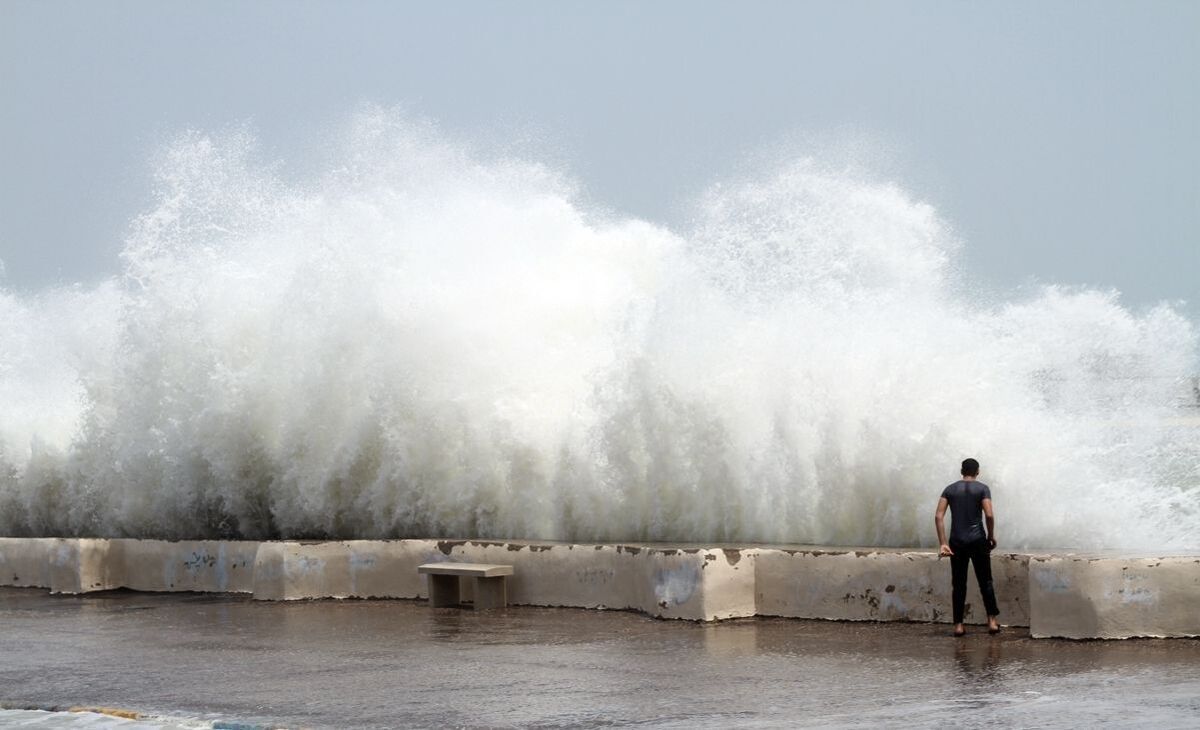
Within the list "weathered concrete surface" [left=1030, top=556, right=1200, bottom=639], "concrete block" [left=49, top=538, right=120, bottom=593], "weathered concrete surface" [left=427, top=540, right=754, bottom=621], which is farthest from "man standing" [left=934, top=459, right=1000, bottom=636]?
"concrete block" [left=49, top=538, right=120, bottom=593]

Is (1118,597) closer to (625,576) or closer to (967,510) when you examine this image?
(967,510)

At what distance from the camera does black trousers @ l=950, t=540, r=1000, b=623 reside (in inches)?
383

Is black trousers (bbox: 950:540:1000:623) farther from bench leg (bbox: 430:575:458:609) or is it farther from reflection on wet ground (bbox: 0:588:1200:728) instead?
bench leg (bbox: 430:575:458:609)

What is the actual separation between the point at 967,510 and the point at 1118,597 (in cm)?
106

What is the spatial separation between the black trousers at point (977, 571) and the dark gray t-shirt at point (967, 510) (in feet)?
0.15

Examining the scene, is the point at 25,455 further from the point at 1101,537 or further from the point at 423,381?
the point at 1101,537

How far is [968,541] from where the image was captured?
9766 mm

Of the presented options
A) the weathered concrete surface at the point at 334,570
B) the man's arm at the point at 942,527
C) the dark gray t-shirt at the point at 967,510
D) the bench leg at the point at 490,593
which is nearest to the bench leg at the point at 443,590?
the bench leg at the point at 490,593

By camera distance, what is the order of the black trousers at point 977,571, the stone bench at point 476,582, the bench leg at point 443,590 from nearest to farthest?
the black trousers at point 977,571
the stone bench at point 476,582
the bench leg at point 443,590

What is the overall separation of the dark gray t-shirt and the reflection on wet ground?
25.5 inches

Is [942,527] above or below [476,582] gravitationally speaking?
above

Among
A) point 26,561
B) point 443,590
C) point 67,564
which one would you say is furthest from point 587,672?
point 26,561

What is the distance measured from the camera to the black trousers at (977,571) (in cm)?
973

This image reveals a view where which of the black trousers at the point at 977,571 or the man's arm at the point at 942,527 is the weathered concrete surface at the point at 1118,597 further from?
the man's arm at the point at 942,527
